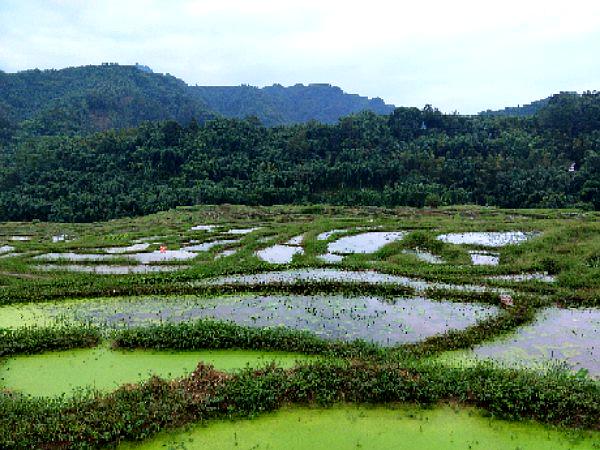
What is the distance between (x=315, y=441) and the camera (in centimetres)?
867

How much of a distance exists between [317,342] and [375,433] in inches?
151

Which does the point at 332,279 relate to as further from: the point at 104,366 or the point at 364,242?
the point at 364,242

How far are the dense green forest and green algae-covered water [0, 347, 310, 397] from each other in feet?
138

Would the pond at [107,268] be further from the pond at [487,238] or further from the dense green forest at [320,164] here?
the dense green forest at [320,164]

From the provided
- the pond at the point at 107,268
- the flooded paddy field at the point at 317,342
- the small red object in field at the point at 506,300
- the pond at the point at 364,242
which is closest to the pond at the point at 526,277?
the flooded paddy field at the point at 317,342

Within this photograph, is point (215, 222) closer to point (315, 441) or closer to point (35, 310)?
point (35, 310)

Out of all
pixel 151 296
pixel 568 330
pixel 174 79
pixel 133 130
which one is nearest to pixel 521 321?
pixel 568 330

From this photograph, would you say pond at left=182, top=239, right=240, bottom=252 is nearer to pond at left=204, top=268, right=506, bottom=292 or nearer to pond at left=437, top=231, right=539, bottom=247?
pond at left=204, top=268, right=506, bottom=292

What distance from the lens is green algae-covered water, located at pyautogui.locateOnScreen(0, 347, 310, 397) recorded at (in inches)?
436

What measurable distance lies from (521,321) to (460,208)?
3362 cm

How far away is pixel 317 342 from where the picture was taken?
41.2 feet

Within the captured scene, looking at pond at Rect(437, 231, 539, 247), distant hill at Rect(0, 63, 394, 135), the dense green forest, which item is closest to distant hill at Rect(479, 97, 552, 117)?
the dense green forest

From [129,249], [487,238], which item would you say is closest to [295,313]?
[129,249]

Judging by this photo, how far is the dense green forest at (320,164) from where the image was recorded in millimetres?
54500
